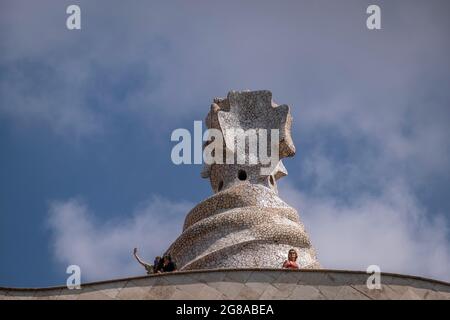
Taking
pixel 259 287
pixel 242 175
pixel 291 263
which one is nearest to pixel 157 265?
pixel 291 263

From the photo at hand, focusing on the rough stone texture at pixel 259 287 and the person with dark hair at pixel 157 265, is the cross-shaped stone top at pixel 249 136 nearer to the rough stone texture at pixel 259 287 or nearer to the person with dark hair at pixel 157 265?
the person with dark hair at pixel 157 265

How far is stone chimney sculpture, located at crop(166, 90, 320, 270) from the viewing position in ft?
58.9

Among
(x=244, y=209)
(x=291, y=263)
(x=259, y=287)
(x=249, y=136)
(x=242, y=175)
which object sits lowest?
(x=259, y=287)

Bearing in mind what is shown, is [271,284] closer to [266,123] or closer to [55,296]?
[55,296]

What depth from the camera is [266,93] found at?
2228 cm

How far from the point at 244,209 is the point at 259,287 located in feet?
18.1

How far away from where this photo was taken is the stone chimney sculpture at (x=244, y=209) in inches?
706

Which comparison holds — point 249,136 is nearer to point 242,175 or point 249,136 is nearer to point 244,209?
point 242,175

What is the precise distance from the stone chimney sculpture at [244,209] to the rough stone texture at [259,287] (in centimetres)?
369

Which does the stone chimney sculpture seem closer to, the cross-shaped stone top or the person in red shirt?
the cross-shaped stone top

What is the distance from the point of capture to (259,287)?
540 inches

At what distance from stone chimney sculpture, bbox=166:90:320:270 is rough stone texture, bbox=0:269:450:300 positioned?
3692mm
